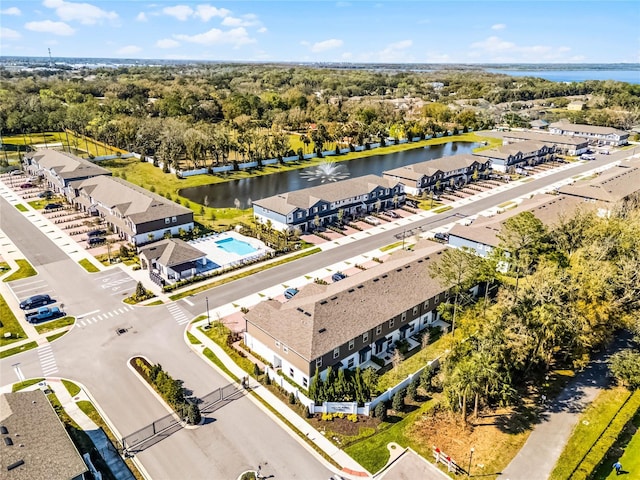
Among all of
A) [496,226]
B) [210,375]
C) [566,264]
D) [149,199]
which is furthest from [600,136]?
[210,375]

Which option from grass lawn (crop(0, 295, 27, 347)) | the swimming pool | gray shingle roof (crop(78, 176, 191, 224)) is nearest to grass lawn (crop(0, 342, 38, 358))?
grass lawn (crop(0, 295, 27, 347))

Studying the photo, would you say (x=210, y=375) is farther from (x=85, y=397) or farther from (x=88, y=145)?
(x=88, y=145)

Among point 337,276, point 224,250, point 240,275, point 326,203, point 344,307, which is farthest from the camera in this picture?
point 326,203

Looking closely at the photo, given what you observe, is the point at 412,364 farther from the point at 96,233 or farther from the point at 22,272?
the point at 96,233

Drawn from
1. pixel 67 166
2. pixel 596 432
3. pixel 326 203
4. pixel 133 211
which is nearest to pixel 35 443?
pixel 596 432

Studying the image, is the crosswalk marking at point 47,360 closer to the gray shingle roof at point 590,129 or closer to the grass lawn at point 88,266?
the grass lawn at point 88,266

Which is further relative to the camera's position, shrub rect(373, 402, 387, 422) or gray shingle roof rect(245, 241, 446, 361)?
gray shingle roof rect(245, 241, 446, 361)

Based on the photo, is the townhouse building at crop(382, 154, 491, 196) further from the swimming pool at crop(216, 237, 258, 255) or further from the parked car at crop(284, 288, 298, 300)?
the parked car at crop(284, 288, 298, 300)
